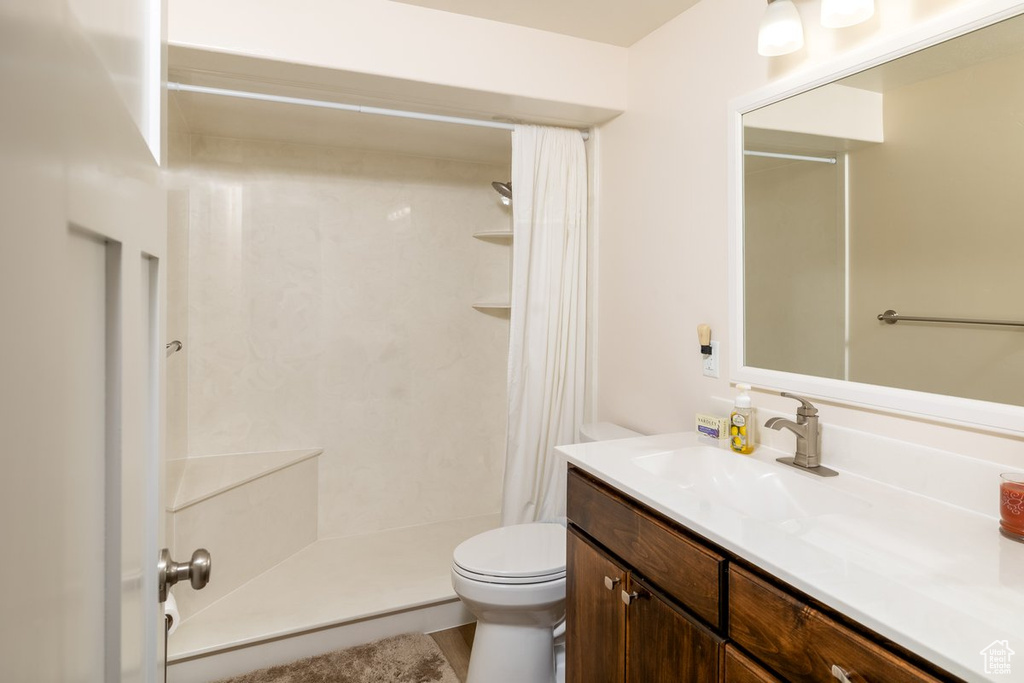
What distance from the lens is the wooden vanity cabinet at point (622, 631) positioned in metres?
1.13

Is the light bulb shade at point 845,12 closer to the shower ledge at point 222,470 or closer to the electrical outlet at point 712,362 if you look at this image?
the electrical outlet at point 712,362

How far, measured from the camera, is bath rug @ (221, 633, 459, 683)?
200cm

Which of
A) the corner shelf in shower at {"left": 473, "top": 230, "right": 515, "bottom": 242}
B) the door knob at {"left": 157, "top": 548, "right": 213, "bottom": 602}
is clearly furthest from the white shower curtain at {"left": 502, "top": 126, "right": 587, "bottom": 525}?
the door knob at {"left": 157, "top": 548, "right": 213, "bottom": 602}

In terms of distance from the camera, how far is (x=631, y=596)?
1.31 metres

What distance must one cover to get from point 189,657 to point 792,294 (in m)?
2.27

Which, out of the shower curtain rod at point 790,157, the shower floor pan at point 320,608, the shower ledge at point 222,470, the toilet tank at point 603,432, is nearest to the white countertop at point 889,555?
the toilet tank at point 603,432

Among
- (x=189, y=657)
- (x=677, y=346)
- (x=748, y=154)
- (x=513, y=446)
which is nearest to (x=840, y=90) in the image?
(x=748, y=154)

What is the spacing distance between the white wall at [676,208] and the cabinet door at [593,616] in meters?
0.66

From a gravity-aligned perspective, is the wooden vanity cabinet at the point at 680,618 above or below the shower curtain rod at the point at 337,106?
below

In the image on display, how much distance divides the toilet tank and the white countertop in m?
0.68

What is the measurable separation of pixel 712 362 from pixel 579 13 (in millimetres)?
1290

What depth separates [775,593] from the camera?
940mm

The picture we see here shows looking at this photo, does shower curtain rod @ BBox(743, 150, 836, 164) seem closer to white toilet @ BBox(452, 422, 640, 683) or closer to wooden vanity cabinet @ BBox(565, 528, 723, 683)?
wooden vanity cabinet @ BBox(565, 528, 723, 683)

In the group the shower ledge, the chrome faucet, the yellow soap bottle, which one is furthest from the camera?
the shower ledge
